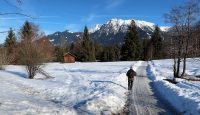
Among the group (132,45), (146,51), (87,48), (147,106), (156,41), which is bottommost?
(147,106)

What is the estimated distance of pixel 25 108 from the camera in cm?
1482

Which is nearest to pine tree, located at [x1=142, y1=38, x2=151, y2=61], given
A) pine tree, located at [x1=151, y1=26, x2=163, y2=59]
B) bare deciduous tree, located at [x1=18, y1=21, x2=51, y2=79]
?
pine tree, located at [x1=151, y1=26, x2=163, y2=59]

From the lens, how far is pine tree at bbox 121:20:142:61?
323 feet

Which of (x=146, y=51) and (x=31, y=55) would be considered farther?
(x=146, y=51)

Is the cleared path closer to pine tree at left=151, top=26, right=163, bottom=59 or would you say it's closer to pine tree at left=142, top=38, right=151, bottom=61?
pine tree at left=142, top=38, right=151, bottom=61

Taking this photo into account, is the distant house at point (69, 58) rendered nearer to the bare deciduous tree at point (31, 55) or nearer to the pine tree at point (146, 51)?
the pine tree at point (146, 51)

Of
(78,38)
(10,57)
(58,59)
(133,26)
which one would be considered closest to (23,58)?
(10,57)

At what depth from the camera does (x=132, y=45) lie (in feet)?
322

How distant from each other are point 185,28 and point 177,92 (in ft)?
71.2

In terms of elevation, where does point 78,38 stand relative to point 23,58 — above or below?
above

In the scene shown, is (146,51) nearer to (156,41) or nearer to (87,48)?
(156,41)

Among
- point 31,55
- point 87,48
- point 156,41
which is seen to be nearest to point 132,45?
point 87,48

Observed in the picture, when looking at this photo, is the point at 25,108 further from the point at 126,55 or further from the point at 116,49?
the point at 116,49

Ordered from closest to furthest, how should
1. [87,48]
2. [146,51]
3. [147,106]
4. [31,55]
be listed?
[147,106], [31,55], [87,48], [146,51]
